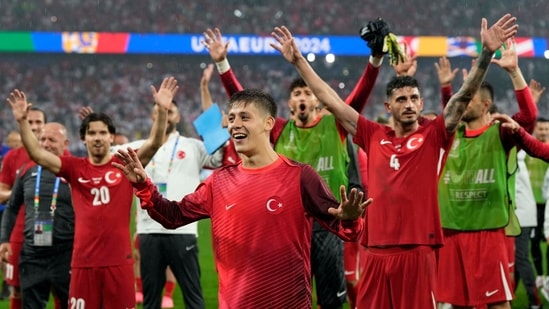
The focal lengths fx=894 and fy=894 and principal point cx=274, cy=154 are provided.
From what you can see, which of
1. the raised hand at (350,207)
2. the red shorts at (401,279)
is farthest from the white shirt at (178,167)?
the raised hand at (350,207)

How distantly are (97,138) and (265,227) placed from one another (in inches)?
115

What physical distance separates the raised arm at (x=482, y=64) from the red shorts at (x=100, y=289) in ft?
9.17

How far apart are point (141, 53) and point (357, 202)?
116ft

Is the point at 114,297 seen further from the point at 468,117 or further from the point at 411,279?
the point at 468,117

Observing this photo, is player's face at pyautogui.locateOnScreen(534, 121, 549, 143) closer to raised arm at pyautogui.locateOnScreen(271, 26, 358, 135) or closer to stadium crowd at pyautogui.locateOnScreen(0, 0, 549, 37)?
raised arm at pyautogui.locateOnScreen(271, 26, 358, 135)

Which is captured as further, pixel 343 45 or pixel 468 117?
pixel 343 45

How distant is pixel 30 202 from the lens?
25.9 ft

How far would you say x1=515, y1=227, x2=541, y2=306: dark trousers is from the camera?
385 inches

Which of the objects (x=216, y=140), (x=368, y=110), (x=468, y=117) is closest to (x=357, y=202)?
(x=468, y=117)

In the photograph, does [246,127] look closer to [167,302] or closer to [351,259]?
[351,259]

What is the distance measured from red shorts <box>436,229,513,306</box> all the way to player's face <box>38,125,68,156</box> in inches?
136

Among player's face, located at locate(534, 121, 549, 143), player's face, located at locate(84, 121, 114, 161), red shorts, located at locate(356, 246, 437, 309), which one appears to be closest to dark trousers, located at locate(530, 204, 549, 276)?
player's face, located at locate(534, 121, 549, 143)

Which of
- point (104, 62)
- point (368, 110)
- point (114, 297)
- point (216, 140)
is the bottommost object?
point (114, 297)

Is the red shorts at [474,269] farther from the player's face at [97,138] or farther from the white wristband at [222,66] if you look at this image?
the player's face at [97,138]
